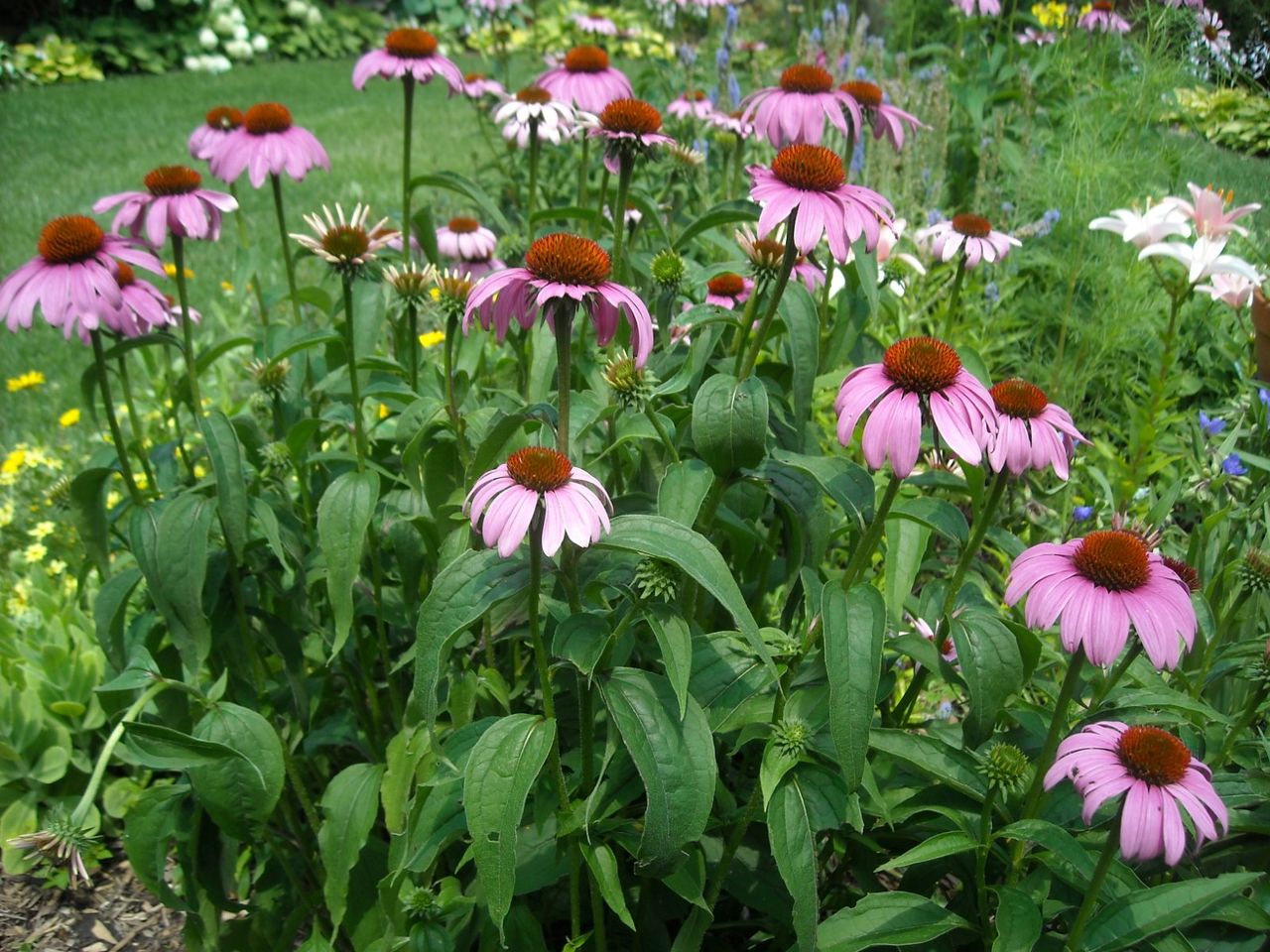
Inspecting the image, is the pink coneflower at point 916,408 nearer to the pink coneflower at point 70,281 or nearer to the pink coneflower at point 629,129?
the pink coneflower at point 629,129

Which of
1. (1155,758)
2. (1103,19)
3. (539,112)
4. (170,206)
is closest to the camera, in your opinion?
(1155,758)

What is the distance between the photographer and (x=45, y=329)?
14.5ft

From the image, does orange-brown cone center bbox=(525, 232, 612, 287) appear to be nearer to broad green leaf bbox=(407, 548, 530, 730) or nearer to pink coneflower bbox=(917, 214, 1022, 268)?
broad green leaf bbox=(407, 548, 530, 730)

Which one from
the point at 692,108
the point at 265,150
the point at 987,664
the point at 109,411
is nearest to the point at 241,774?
the point at 109,411

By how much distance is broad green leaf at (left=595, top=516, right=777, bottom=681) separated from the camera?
1.17 metres

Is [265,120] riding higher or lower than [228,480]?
higher

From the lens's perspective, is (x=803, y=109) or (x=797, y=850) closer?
(x=797, y=850)

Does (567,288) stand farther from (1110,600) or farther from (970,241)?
(970,241)

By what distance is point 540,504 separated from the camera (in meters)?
1.17

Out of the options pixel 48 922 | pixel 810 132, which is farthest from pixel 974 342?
pixel 48 922

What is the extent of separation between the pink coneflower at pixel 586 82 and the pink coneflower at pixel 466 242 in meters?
0.37

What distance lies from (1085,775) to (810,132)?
1.27 m

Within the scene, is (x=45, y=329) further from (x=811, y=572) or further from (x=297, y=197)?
(x=811, y=572)

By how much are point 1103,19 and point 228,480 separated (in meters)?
4.05
